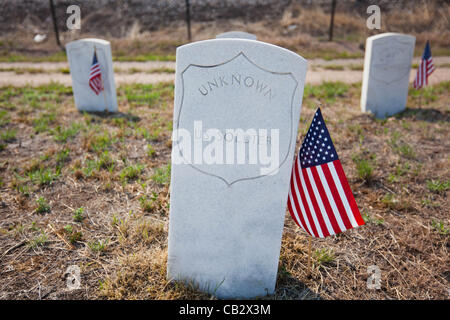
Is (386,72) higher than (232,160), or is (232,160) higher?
(232,160)

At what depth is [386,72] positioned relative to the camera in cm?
619

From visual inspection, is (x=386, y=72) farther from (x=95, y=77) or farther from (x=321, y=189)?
(x=95, y=77)

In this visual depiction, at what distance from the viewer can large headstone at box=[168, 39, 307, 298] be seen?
6.83 ft

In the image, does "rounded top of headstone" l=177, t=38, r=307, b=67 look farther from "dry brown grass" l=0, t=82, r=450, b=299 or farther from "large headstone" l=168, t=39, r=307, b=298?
"dry brown grass" l=0, t=82, r=450, b=299

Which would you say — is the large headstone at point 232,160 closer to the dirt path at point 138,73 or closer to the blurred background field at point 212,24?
the dirt path at point 138,73

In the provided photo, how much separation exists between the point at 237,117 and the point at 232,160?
0.93 feet

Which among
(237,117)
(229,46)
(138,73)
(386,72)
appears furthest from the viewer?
(138,73)

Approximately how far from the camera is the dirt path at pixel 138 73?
343 inches

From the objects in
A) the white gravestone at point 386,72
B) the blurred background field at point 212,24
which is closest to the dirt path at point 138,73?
the blurred background field at point 212,24

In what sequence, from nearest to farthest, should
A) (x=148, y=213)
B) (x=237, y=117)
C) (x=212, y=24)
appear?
1. (x=237, y=117)
2. (x=148, y=213)
3. (x=212, y=24)

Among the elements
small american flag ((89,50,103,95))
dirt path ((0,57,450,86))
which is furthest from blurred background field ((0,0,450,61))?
small american flag ((89,50,103,95))

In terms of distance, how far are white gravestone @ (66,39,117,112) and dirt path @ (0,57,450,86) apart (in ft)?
6.80

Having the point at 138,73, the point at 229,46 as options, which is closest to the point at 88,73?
the point at 138,73

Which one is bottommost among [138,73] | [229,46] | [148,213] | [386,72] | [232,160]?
[148,213]
